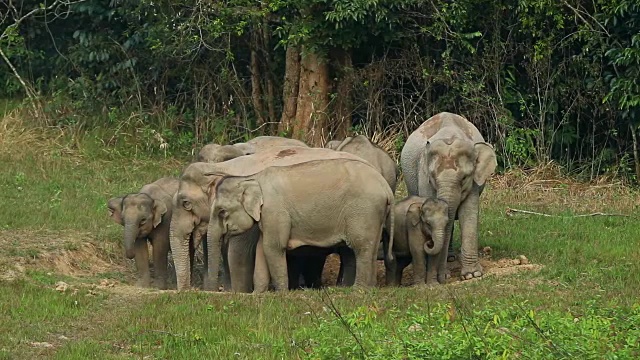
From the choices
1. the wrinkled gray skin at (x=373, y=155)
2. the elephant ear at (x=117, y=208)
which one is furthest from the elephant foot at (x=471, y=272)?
the elephant ear at (x=117, y=208)

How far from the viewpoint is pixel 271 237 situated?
43.5ft

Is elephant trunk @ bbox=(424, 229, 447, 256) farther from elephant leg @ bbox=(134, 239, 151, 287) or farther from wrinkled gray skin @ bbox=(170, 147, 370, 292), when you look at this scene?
elephant leg @ bbox=(134, 239, 151, 287)

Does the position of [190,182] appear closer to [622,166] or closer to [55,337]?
[55,337]

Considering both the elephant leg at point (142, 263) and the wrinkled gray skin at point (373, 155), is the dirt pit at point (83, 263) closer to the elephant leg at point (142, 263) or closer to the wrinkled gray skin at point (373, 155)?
the elephant leg at point (142, 263)

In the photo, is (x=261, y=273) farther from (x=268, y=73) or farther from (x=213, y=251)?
(x=268, y=73)

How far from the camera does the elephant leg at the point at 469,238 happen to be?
46.3 feet

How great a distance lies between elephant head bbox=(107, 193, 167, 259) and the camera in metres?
13.9

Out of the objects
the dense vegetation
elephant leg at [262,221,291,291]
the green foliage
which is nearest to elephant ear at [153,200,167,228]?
elephant leg at [262,221,291,291]

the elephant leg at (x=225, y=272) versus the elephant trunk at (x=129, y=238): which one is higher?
the elephant trunk at (x=129, y=238)

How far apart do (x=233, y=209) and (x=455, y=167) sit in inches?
89.6

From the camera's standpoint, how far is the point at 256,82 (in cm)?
2183

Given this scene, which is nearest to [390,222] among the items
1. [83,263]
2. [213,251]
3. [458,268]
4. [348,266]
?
[348,266]

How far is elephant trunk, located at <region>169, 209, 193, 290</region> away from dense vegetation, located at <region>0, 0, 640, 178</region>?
5.98 m

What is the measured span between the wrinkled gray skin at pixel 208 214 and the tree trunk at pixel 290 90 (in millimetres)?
6756
